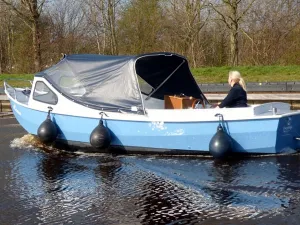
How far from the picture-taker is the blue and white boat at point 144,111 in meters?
10.2

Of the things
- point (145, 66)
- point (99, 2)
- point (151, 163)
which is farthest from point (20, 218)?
point (99, 2)

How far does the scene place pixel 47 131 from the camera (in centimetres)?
1174

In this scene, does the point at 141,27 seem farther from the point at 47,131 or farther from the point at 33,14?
the point at 47,131

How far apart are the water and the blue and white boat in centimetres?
35

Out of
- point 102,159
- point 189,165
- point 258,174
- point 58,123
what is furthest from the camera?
point 58,123

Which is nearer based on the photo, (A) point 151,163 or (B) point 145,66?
(A) point 151,163

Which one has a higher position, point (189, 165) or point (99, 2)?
point (99, 2)

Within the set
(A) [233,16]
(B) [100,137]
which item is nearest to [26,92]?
(B) [100,137]

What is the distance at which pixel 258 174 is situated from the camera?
360 inches

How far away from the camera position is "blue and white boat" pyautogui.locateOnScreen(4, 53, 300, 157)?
1018 cm

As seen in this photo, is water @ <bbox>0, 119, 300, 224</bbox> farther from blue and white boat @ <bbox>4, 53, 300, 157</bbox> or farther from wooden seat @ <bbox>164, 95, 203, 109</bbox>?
wooden seat @ <bbox>164, 95, 203, 109</bbox>

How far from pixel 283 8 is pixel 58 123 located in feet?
92.9

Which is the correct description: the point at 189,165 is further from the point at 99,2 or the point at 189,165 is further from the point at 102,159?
the point at 99,2

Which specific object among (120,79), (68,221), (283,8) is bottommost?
(68,221)
